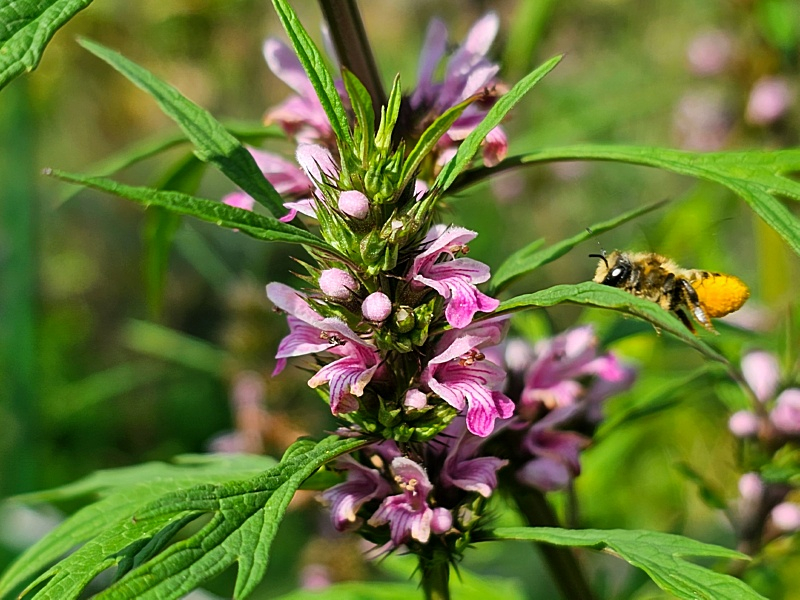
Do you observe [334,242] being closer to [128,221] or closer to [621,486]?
[621,486]

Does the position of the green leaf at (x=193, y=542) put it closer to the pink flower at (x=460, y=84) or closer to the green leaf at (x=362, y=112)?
the green leaf at (x=362, y=112)

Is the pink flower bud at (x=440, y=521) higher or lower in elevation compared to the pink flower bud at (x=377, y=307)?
lower

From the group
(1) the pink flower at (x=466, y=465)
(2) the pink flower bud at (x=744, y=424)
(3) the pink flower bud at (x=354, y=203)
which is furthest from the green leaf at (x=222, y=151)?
(2) the pink flower bud at (x=744, y=424)

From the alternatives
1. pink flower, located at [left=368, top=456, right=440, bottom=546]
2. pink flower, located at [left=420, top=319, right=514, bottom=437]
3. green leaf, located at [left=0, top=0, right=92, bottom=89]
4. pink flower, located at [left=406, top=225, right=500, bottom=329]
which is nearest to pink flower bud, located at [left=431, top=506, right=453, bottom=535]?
pink flower, located at [left=368, top=456, right=440, bottom=546]

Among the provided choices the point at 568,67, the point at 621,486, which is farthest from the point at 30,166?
the point at 568,67

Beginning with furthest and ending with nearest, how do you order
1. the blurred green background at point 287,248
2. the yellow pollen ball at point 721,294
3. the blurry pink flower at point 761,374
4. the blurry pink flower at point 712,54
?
the blurry pink flower at point 712,54
the blurred green background at point 287,248
the blurry pink flower at point 761,374
the yellow pollen ball at point 721,294

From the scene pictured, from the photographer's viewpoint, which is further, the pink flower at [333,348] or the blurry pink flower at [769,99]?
the blurry pink flower at [769,99]
